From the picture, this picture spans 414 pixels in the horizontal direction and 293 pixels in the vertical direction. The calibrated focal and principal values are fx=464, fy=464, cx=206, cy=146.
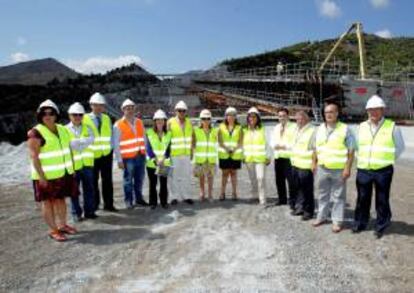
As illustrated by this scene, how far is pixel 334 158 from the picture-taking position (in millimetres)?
6430

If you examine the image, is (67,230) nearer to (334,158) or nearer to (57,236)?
(57,236)

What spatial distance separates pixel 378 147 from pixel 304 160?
1.15 metres

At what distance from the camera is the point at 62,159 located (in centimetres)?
623

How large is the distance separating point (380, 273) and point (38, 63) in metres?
39.7

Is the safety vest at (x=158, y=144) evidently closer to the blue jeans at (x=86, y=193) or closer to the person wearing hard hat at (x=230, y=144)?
the person wearing hard hat at (x=230, y=144)

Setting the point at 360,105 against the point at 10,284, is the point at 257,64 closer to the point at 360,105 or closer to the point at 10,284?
the point at 360,105

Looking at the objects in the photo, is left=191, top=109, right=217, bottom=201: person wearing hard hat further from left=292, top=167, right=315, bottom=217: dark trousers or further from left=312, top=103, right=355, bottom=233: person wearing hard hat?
left=312, top=103, right=355, bottom=233: person wearing hard hat

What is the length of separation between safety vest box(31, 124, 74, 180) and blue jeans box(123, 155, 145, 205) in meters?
1.65

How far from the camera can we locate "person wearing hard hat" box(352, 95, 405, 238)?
6090mm

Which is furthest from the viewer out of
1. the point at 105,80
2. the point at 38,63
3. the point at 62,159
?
the point at 38,63

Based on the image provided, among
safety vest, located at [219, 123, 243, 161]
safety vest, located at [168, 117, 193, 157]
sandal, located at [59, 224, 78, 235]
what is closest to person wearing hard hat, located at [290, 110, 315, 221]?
safety vest, located at [219, 123, 243, 161]

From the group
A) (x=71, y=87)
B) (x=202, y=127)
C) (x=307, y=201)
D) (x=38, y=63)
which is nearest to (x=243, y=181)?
(x=202, y=127)

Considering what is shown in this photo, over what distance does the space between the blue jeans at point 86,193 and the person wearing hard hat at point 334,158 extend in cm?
349

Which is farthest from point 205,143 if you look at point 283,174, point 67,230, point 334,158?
point 67,230
